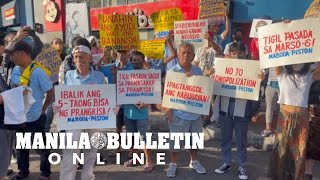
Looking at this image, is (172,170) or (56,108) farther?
(172,170)

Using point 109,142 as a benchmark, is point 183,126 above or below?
above

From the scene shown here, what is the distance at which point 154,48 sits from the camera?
6.30 metres

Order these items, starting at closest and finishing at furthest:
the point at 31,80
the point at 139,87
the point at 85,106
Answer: the point at 85,106, the point at 31,80, the point at 139,87

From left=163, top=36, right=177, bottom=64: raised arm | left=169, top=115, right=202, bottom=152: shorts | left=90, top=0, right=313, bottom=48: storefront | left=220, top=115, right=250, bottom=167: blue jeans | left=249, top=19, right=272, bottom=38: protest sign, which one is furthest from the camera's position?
left=90, top=0, right=313, bottom=48: storefront

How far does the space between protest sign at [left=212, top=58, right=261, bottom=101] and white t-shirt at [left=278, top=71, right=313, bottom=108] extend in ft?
1.61

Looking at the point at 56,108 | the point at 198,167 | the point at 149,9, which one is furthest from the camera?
the point at 149,9

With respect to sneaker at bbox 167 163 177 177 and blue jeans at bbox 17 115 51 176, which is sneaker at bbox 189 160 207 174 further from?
blue jeans at bbox 17 115 51 176

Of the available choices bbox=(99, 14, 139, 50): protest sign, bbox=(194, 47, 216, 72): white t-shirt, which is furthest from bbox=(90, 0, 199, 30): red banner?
bbox=(99, 14, 139, 50): protest sign

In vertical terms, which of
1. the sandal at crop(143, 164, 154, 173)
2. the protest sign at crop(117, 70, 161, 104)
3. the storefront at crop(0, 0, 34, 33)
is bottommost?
the sandal at crop(143, 164, 154, 173)

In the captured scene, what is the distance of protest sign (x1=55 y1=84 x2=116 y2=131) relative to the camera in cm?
413

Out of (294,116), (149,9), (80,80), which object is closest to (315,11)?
(294,116)

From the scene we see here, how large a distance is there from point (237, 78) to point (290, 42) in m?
0.86

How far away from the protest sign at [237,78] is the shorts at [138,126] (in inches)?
42.6

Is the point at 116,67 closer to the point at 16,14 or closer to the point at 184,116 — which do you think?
the point at 184,116
